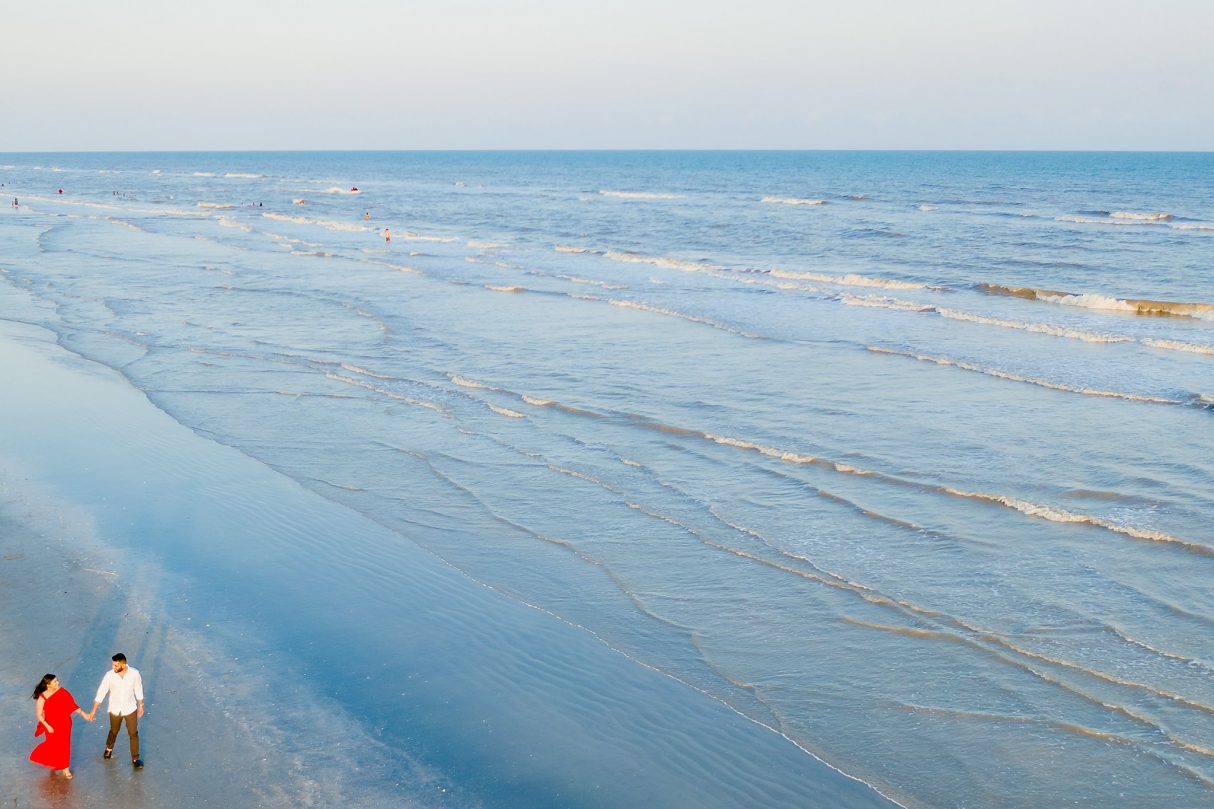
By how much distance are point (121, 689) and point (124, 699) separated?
3.5 inches

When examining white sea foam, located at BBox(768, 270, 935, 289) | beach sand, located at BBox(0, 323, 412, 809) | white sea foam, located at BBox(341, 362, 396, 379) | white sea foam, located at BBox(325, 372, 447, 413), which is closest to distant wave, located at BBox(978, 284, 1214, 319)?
white sea foam, located at BBox(768, 270, 935, 289)

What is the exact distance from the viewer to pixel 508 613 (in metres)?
12.4

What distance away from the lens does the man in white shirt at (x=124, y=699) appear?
9.05 m

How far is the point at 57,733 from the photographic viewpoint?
880 cm

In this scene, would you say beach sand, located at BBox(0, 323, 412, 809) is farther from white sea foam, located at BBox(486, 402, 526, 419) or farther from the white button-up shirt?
white sea foam, located at BBox(486, 402, 526, 419)

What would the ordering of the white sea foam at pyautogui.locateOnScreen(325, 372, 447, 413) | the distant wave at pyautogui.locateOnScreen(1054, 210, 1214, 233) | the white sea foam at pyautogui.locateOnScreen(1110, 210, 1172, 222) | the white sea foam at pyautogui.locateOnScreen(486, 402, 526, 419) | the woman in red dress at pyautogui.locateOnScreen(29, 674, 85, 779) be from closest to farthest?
1. the woman in red dress at pyautogui.locateOnScreen(29, 674, 85, 779)
2. the white sea foam at pyautogui.locateOnScreen(486, 402, 526, 419)
3. the white sea foam at pyautogui.locateOnScreen(325, 372, 447, 413)
4. the distant wave at pyautogui.locateOnScreen(1054, 210, 1214, 233)
5. the white sea foam at pyautogui.locateOnScreen(1110, 210, 1172, 222)

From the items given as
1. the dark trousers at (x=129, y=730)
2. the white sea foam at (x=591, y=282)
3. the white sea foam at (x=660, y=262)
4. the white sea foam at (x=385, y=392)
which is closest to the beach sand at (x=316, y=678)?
the dark trousers at (x=129, y=730)

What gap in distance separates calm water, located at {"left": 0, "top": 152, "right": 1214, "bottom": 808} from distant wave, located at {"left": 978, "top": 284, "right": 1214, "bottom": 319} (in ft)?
0.51

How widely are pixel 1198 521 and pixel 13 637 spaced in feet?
48.7

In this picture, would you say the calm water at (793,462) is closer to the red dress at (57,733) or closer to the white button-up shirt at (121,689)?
the white button-up shirt at (121,689)

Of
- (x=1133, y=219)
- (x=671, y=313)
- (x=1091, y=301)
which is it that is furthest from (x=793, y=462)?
(x=1133, y=219)

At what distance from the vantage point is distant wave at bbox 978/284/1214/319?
32.8m

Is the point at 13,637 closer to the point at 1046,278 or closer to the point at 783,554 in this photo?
the point at 783,554

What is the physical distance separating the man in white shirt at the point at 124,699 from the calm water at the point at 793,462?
2.06 m
